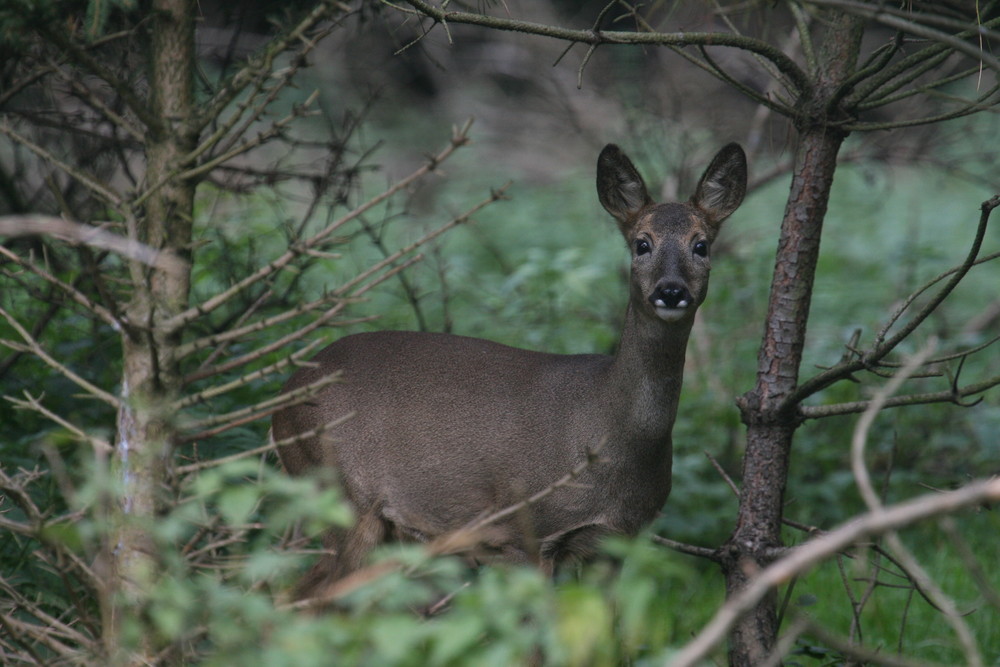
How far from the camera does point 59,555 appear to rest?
245cm

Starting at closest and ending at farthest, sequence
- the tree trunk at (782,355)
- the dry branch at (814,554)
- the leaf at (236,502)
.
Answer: the dry branch at (814,554) < the leaf at (236,502) < the tree trunk at (782,355)

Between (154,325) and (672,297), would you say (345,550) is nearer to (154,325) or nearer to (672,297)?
(672,297)

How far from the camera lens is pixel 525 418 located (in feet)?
14.5

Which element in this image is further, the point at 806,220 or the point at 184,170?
the point at 806,220

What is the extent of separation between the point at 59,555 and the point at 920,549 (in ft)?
16.2

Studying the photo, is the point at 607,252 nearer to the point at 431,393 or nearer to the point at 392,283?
the point at 392,283

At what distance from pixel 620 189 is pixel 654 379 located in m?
0.91

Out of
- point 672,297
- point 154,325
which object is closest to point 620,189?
point 672,297

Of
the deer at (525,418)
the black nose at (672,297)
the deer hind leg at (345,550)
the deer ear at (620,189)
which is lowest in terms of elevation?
the deer hind leg at (345,550)

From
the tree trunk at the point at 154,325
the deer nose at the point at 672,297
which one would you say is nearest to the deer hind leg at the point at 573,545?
the deer nose at the point at 672,297

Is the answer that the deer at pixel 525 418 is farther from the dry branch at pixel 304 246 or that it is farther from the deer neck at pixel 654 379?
the dry branch at pixel 304 246

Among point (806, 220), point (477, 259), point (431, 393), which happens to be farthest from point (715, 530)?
point (477, 259)

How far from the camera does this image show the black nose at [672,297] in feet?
13.3

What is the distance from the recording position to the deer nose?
13.3 feet
